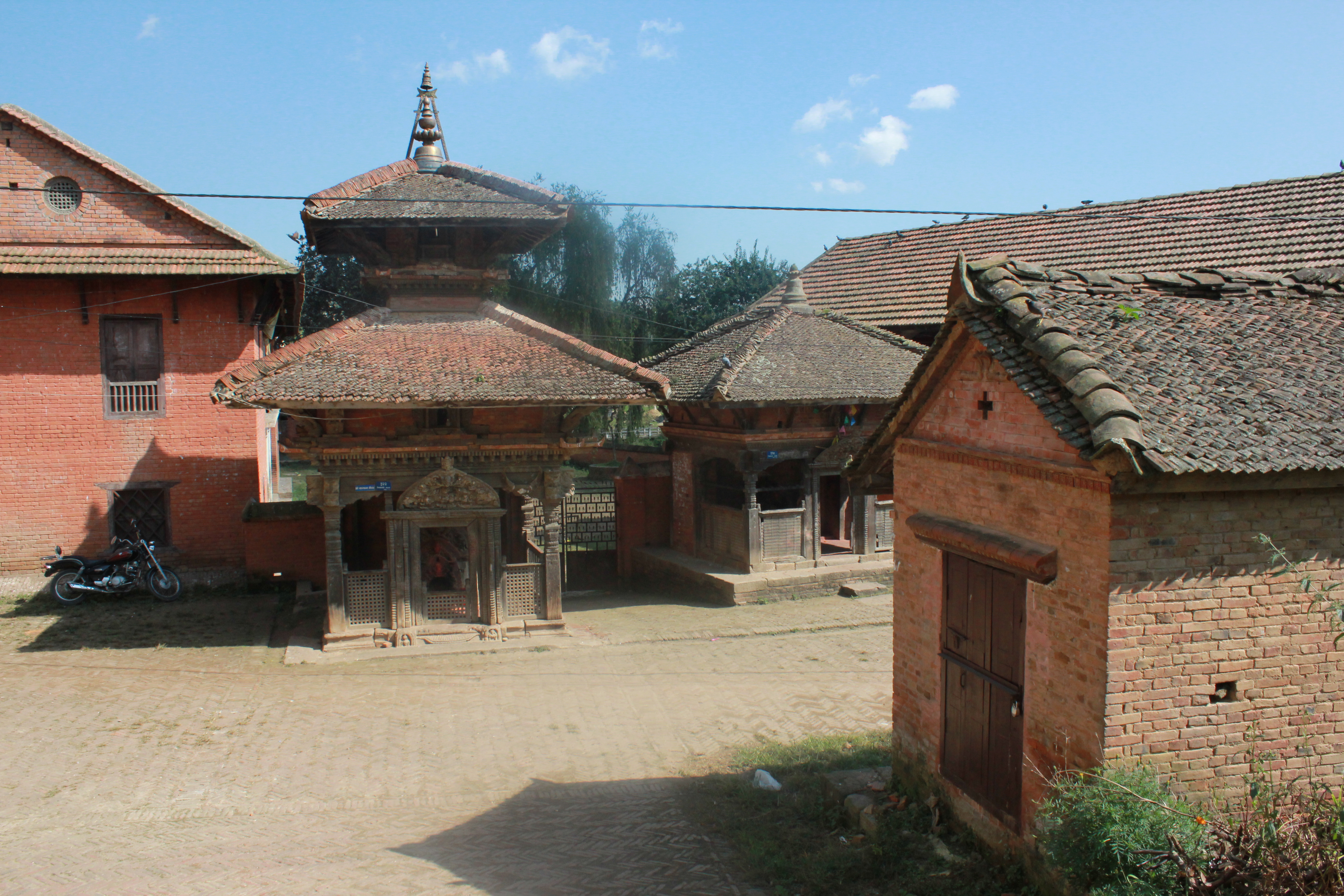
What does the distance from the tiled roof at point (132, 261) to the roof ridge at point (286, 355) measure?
315 cm

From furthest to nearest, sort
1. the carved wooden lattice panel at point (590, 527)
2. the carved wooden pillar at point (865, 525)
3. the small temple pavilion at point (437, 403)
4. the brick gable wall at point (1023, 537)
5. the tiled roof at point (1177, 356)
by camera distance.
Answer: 1. the carved wooden lattice panel at point (590, 527)
2. the carved wooden pillar at point (865, 525)
3. the small temple pavilion at point (437, 403)
4. the brick gable wall at point (1023, 537)
5. the tiled roof at point (1177, 356)

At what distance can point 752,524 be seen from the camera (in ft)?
53.2

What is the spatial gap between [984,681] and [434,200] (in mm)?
10786

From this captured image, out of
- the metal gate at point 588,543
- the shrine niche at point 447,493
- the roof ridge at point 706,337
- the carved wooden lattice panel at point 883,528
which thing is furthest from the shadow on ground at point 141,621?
the carved wooden lattice panel at point 883,528

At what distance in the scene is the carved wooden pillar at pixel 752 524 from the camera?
53.1 feet

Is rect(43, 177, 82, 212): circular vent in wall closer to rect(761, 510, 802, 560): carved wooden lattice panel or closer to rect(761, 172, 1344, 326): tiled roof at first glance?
rect(761, 510, 802, 560): carved wooden lattice panel

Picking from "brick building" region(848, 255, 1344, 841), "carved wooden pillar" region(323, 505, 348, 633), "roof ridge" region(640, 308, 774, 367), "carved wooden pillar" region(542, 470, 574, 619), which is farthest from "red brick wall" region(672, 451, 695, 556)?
"brick building" region(848, 255, 1344, 841)

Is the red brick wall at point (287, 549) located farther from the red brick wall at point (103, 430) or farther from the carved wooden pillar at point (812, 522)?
the carved wooden pillar at point (812, 522)

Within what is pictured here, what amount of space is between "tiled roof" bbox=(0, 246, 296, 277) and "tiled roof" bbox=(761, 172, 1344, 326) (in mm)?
11469

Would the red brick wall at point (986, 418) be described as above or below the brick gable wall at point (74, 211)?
below

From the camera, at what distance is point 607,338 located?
35.9m

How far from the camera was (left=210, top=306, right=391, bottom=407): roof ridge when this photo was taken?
11453 millimetres

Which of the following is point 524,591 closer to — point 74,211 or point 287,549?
point 287,549

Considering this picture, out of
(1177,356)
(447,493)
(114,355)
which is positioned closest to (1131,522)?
(1177,356)
